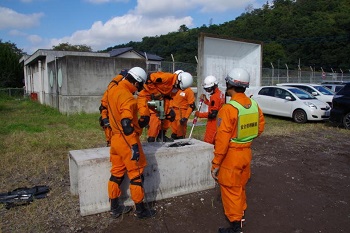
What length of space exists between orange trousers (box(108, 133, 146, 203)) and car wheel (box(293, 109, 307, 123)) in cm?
1028

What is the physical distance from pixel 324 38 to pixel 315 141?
1534 inches

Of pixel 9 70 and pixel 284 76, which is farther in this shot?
pixel 9 70

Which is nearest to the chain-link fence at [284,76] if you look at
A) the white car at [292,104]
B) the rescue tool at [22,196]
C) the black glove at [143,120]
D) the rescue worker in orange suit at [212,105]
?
the white car at [292,104]

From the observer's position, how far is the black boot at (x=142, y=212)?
3798 millimetres

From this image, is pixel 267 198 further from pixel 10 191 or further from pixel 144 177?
pixel 10 191

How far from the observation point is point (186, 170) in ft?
15.4

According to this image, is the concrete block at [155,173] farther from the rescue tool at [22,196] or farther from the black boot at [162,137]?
the black boot at [162,137]

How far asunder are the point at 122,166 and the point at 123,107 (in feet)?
2.66

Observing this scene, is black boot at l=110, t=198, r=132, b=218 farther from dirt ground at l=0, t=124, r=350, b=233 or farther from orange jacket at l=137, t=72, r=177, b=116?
orange jacket at l=137, t=72, r=177, b=116

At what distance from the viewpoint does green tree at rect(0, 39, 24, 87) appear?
31172mm

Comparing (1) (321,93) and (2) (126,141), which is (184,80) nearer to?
(2) (126,141)

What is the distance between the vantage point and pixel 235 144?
3.23m

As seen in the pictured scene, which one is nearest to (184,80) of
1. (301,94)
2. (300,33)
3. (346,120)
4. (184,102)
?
(184,102)

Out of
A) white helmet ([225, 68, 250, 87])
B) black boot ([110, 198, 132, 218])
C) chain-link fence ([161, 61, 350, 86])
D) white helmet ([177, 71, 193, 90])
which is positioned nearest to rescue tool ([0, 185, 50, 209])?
black boot ([110, 198, 132, 218])
